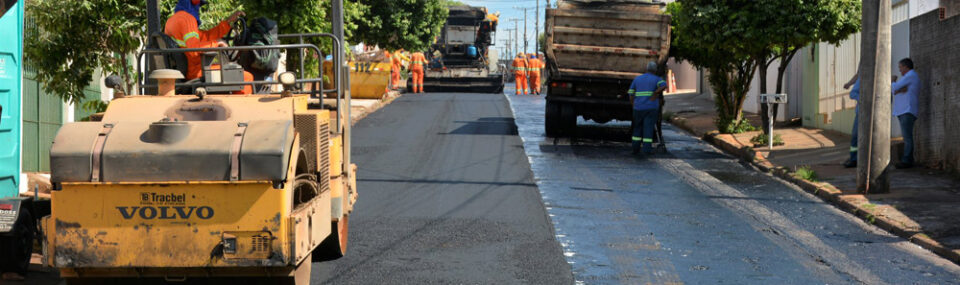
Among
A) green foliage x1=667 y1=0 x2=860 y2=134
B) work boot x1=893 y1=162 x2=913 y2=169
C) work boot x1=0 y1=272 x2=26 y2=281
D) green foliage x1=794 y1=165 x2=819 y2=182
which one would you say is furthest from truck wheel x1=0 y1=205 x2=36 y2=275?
green foliage x1=667 y1=0 x2=860 y2=134

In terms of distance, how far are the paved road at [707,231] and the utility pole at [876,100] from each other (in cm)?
73

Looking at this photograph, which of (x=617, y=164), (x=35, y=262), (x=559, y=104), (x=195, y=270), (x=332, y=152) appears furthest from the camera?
(x=559, y=104)

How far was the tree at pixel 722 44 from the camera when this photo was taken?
1631 centimetres

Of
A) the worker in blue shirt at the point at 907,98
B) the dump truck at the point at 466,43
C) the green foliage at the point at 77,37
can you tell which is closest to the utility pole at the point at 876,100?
the worker in blue shirt at the point at 907,98

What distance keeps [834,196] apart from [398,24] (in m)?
Result: 20.5

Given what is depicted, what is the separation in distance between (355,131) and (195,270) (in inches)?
529

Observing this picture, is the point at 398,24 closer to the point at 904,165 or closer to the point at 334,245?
the point at 904,165

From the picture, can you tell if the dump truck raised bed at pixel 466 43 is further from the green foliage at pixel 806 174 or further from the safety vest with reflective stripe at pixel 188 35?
the safety vest with reflective stripe at pixel 188 35

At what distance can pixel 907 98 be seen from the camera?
43.3 ft

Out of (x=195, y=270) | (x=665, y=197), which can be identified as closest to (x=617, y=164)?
(x=665, y=197)

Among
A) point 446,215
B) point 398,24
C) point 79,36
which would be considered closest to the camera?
point 446,215

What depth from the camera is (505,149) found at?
16141 millimetres

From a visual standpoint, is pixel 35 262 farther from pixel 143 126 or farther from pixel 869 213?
pixel 869 213

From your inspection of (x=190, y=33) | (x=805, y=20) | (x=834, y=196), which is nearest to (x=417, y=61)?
(x=805, y=20)
